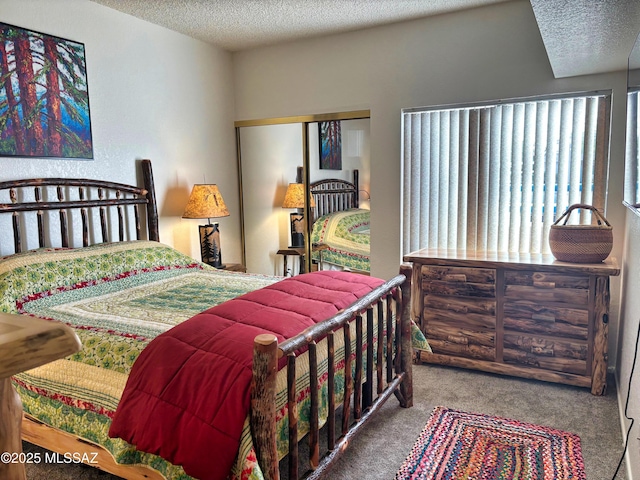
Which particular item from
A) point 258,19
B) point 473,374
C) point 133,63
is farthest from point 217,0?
point 473,374

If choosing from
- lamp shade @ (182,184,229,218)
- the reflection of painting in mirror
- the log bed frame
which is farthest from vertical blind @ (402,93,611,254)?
lamp shade @ (182,184,229,218)

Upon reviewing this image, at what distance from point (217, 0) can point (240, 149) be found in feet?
5.16

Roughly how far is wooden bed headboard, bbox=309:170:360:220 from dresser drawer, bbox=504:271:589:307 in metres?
1.52

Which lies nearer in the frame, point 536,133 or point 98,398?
point 98,398

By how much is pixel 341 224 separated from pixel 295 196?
0.51 metres

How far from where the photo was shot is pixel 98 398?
5.92ft

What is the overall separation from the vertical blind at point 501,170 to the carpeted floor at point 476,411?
1.00m

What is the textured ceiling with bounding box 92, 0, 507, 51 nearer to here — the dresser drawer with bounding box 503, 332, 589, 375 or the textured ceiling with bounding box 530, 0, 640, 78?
the textured ceiling with bounding box 530, 0, 640, 78

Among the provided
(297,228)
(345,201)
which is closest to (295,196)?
(297,228)

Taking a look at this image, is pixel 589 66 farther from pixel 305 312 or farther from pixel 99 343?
pixel 99 343

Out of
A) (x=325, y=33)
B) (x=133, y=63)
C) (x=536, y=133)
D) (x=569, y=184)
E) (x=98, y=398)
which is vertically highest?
(x=325, y=33)

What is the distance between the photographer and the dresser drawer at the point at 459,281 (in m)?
2.95

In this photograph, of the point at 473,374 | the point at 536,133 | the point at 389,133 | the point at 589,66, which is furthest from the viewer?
the point at 389,133

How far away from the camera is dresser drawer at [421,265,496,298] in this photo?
116 inches
